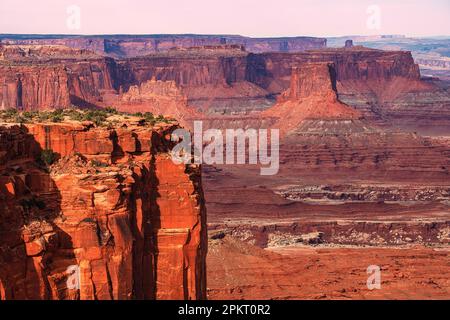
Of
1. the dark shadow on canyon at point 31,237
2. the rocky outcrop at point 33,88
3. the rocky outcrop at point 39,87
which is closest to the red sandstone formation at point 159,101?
the rocky outcrop at point 39,87

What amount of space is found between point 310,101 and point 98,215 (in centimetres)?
11571

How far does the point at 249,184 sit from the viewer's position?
373ft

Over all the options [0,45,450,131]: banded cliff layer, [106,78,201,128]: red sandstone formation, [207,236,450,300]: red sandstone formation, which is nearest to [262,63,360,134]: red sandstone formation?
[106,78,201,128]: red sandstone formation

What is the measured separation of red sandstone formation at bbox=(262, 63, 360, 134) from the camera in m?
140

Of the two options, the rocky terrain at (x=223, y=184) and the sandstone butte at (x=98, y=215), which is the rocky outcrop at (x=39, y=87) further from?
the sandstone butte at (x=98, y=215)

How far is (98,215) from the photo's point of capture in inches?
1080

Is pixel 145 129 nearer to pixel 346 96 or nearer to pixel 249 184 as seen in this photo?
pixel 249 184

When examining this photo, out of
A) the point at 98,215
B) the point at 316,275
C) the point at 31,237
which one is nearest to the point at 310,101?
the point at 316,275

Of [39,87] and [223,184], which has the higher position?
[39,87]

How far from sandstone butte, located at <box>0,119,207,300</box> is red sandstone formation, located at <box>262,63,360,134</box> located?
108m

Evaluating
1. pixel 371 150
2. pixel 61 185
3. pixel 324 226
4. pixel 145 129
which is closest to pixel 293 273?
pixel 145 129

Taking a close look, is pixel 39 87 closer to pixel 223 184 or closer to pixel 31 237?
pixel 223 184

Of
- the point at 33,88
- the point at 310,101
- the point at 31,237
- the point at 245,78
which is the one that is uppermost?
the point at 31,237
